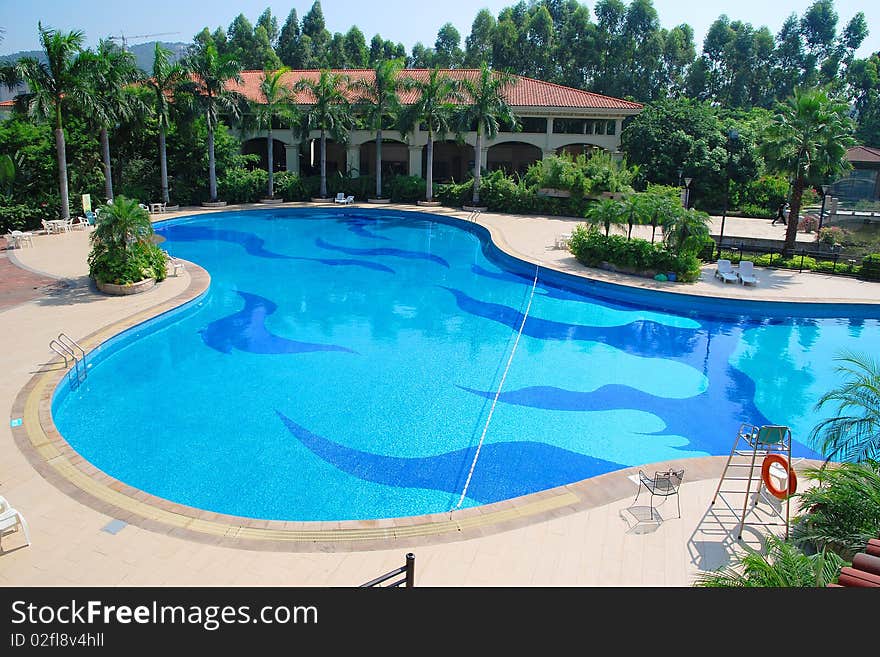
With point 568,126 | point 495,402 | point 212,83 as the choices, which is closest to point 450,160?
point 568,126

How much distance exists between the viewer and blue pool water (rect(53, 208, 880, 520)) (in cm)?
Answer: 1056

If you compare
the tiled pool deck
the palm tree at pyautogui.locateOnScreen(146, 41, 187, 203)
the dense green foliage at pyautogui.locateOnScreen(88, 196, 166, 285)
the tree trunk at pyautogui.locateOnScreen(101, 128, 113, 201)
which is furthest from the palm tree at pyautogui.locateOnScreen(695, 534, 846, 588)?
the palm tree at pyautogui.locateOnScreen(146, 41, 187, 203)

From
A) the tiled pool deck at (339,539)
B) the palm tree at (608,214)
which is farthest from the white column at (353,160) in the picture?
the tiled pool deck at (339,539)

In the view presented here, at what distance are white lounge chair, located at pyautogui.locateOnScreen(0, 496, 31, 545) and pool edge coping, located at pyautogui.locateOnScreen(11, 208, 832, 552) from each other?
0.91m

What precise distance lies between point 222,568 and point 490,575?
280cm

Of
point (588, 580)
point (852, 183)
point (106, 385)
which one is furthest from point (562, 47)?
point (588, 580)

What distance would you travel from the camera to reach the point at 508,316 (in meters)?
19.4

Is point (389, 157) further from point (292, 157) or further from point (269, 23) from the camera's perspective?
point (269, 23)

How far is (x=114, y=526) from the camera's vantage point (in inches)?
311

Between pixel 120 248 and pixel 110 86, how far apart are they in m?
14.2

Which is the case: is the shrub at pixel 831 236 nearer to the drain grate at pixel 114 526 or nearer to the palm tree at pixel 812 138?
the palm tree at pixel 812 138

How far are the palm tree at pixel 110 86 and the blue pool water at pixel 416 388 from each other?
10.9 metres
